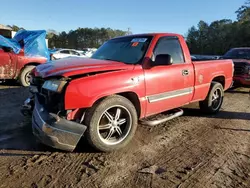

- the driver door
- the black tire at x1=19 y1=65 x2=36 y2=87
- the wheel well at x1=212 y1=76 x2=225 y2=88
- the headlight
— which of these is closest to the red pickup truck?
the black tire at x1=19 y1=65 x2=36 y2=87

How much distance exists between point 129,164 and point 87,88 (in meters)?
1.16

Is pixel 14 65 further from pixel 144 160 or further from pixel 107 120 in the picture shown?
pixel 144 160

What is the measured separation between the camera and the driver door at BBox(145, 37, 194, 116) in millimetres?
4102

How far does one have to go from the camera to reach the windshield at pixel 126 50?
4.20 m

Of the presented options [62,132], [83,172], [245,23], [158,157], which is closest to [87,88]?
[62,132]

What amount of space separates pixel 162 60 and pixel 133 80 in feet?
2.16

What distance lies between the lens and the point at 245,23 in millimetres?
38562

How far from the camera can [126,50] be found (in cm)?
445

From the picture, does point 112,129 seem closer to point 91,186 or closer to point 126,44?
point 91,186

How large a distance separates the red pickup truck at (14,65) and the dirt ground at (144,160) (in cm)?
417

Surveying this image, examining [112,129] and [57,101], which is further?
[112,129]

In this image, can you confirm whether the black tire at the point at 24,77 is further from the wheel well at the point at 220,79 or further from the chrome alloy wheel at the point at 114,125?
the wheel well at the point at 220,79

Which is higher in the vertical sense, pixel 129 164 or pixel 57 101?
pixel 57 101

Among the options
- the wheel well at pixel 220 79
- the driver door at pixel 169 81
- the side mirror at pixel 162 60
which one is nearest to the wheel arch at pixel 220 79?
the wheel well at pixel 220 79
